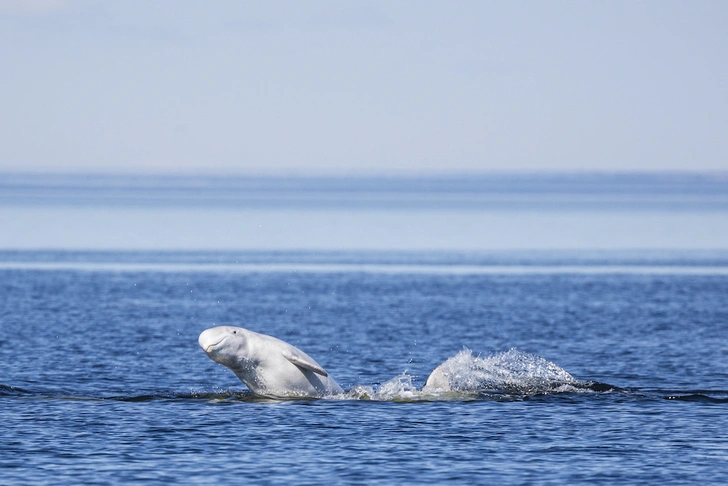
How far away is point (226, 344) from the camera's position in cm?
2284

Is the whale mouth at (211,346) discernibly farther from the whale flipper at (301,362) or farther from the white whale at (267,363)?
the whale flipper at (301,362)

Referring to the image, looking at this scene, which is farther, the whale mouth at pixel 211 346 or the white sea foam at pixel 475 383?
the white sea foam at pixel 475 383

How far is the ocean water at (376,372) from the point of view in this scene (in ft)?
61.7

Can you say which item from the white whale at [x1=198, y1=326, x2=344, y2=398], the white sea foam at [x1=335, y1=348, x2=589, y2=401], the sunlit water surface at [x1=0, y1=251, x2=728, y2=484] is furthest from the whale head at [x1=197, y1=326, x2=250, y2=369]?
the white sea foam at [x1=335, y1=348, x2=589, y2=401]

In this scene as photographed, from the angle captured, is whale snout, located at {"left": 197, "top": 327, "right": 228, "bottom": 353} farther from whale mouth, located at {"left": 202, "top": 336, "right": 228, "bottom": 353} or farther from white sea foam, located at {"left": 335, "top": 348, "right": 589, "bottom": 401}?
white sea foam, located at {"left": 335, "top": 348, "right": 589, "bottom": 401}

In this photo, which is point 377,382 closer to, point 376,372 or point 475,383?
point 376,372

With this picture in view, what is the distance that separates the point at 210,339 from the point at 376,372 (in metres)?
6.73

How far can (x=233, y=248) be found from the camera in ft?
255

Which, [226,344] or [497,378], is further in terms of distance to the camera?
[497,378]

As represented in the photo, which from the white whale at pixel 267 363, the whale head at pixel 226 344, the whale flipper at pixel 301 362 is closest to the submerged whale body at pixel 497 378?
the white whale at pixel 267 363

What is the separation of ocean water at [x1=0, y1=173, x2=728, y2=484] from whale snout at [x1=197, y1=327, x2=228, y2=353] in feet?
4.17

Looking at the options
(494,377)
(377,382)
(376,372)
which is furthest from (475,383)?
(376,372)

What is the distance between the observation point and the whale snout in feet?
74.0

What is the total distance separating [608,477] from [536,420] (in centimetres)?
418
